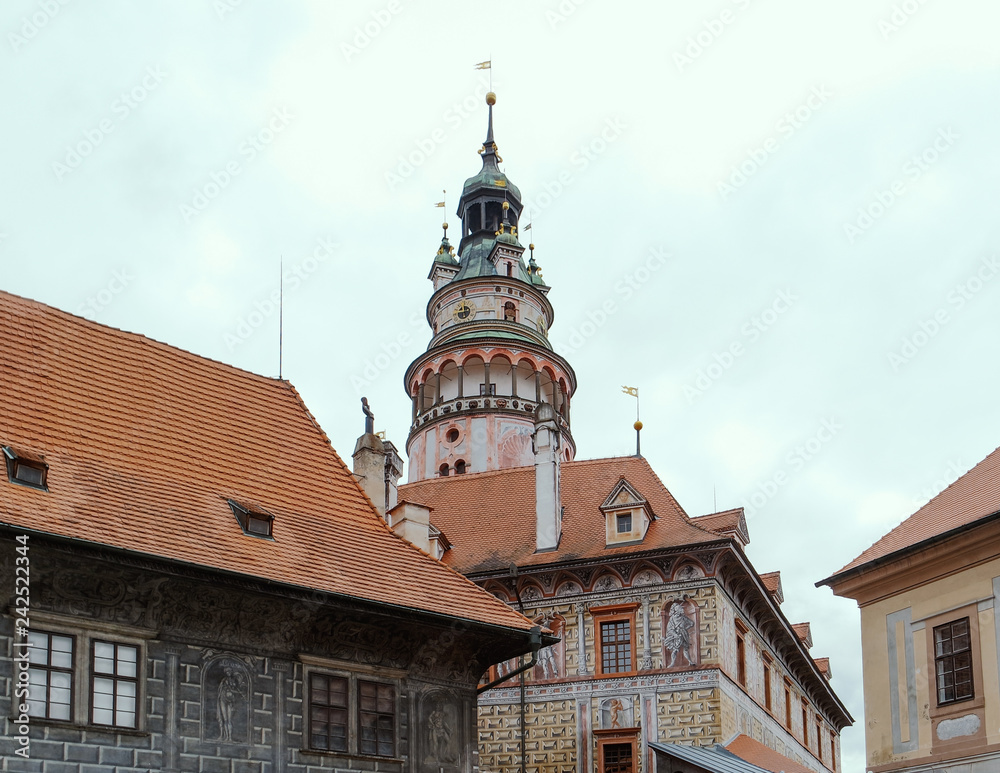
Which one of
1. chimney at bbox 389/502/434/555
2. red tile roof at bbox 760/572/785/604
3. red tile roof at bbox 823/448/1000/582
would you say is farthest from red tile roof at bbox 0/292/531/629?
red tile roof at bbox 760/572/785/604

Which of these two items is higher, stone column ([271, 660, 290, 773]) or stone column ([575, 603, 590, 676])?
stone column ([575, 603, 590, 676])

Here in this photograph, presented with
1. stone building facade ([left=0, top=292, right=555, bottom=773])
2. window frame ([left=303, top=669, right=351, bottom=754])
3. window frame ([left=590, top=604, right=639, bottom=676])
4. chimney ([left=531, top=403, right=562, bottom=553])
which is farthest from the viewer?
chimney ([left=531, top=403, right=562, bottom=553])

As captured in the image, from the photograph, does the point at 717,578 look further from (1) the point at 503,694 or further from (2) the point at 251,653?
(2) the point at 251,653

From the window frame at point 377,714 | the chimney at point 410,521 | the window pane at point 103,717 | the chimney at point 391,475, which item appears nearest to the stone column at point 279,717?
the window frame at point 377,714

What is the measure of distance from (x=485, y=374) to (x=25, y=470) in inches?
888

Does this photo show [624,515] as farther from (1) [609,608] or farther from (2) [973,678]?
(2) [973,678]

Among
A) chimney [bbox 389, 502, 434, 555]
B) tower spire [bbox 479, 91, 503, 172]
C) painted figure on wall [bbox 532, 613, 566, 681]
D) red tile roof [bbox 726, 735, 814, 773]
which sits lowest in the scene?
red tile roof [bbox 726, 735, 814, 773]

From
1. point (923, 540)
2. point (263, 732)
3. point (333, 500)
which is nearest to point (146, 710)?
point (263, 732)

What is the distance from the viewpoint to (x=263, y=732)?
14.9 metres

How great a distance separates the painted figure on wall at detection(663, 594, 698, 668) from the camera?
24.4m

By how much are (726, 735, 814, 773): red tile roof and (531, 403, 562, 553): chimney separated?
4.79 m

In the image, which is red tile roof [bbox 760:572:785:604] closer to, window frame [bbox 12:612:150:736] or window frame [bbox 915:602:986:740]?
window frame [bbox 915:602:986:740]

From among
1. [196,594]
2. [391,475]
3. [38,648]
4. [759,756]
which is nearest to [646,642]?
[759,756]

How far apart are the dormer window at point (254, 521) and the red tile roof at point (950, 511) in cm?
668
